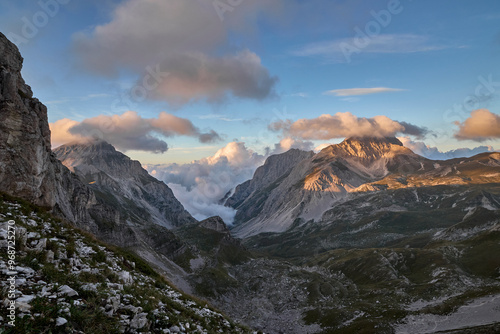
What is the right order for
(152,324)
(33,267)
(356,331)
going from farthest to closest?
(356,331) < (152,324) < (33,267)

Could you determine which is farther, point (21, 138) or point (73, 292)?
point (21, 138)

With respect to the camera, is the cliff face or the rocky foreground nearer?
the rocky foreground

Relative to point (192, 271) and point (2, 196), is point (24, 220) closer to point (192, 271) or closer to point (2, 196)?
point (2, 196)

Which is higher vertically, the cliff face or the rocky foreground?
the cliff face

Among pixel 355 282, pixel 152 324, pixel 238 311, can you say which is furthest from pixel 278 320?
pixel 152 324

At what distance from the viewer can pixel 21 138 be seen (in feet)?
193

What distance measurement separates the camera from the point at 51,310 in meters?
11.4

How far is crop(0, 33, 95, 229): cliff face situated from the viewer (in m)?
53.3

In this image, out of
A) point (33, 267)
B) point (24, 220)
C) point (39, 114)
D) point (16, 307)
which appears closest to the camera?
point (16, 307)

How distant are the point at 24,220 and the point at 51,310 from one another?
12529 millimetres

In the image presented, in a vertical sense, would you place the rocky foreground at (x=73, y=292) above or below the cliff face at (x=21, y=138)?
below

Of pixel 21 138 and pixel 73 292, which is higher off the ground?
pixel 21 138

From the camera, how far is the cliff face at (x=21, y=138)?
5328 centimetres

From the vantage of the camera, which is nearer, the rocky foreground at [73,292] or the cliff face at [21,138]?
the rocky foreground at [73,292]
